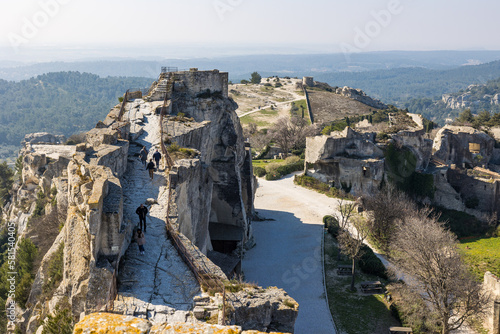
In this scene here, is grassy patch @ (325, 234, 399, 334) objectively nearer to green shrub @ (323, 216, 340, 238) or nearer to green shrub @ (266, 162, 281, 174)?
green shrub @ (323, 216, 340, 238)

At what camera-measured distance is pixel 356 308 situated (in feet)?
64.4

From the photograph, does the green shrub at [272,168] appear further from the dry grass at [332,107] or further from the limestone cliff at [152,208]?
the dry grass at [332,107]

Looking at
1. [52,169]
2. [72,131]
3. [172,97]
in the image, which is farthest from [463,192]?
[72,131]

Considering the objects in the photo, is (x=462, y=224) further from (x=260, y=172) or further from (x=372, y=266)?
(x=260, y=172)

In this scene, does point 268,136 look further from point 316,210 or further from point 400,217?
point 400,217

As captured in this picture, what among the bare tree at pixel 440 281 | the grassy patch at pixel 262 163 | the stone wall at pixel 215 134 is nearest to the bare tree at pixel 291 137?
the grassy patch at pixel 262 163

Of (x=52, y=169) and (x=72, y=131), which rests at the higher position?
(x=52, y=169)

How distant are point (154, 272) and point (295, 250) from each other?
15439mm

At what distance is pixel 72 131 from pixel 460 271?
178 metres

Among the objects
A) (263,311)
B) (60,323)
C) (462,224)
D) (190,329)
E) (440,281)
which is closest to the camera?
(190,329)

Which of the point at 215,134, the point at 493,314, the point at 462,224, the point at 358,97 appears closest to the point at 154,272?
the point at 215,134

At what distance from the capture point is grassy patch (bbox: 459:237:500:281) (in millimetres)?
25000

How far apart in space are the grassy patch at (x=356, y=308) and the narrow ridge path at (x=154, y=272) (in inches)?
367

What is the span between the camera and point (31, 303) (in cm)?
1352
